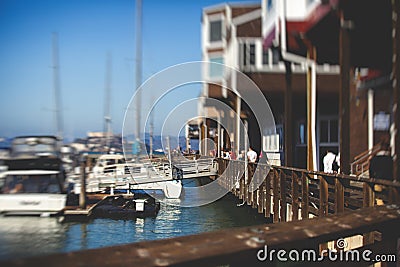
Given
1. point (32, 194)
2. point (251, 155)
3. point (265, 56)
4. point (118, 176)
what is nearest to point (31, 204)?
point (32, 194)

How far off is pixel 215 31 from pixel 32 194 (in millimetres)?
1416

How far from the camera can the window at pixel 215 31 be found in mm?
2742

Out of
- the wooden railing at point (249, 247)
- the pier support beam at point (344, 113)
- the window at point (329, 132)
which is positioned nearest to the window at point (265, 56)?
the pier support beam at point (344, 113)

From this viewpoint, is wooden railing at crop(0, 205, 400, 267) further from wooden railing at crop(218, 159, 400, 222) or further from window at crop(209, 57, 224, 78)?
window at crop(209, 57, 224, 78)

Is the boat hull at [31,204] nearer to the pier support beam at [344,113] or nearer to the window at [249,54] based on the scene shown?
the window at [249,54]

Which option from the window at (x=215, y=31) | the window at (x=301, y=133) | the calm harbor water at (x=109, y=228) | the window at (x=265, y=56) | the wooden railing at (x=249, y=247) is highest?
the window at (x=265, y=56)

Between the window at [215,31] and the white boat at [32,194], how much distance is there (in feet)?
4.13

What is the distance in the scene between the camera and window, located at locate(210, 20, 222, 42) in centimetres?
274

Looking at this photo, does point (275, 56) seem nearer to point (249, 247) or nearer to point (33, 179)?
point (33, 179)

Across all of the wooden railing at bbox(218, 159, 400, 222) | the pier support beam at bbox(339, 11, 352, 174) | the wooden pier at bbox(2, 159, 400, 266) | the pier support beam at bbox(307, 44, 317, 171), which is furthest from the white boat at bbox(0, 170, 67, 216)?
the pier support beam at bbox(307, 44, 317, 171)

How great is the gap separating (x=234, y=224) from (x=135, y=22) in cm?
441

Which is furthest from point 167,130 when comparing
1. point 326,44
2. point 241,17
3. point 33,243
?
point 326,44

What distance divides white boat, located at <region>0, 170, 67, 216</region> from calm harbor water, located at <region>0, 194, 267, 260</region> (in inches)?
2.1

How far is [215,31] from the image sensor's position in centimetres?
286
